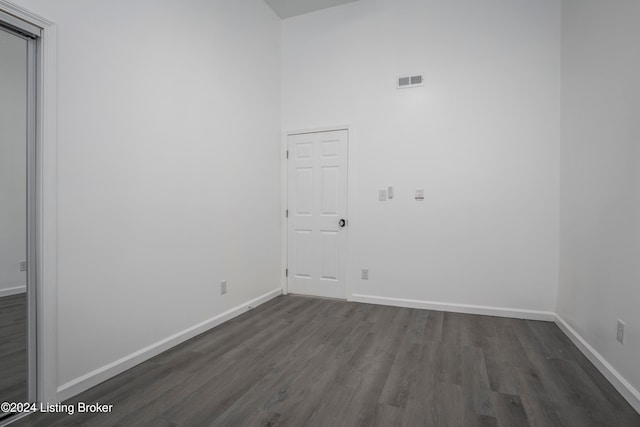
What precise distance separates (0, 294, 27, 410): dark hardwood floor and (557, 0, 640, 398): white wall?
348 centimetres

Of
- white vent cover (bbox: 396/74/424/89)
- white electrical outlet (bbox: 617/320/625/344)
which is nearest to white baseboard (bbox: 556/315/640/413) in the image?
white electrical outlet (bbox: 617/320/625/344)

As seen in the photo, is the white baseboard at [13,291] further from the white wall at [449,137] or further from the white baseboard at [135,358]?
the white wall at [449,137]

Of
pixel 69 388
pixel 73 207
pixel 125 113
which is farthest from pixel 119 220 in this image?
pixel 69 388

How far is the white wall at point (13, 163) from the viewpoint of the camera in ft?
5.77

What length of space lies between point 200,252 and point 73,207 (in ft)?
3.79

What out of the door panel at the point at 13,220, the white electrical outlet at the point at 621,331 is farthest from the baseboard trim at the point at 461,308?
the door panel at the point at 13,220

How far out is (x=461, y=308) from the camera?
3598 mm

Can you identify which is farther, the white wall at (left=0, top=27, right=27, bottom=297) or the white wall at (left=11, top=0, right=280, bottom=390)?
the white wall at (left=11, top=0, right=280, bottom=390)

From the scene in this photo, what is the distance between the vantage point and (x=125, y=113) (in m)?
2.31

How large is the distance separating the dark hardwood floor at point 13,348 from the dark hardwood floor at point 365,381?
18 centimetres

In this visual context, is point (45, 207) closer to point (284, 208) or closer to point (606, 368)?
point (284, 208)

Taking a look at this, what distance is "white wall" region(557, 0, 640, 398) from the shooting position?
2.00 meters

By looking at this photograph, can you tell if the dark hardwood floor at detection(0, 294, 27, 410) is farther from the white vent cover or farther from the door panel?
the white vent cover

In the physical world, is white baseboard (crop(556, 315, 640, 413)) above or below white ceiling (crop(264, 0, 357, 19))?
below
